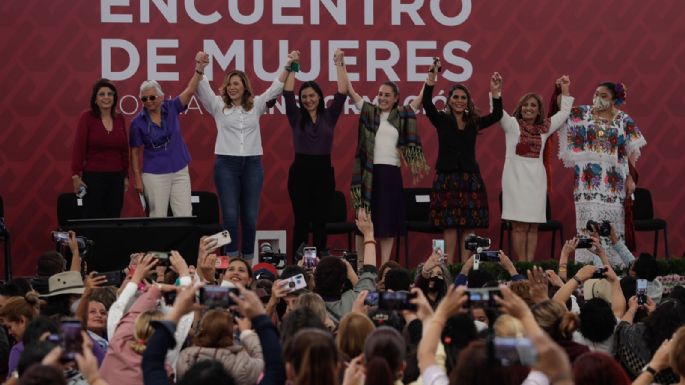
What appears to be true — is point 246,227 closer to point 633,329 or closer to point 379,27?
point 379,27

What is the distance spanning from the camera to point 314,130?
10.1 metres

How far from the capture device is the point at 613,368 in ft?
13.3

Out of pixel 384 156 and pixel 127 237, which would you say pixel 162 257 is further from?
pixel 384 156

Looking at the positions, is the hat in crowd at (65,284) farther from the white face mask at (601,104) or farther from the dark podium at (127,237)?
the white face mask at (601,104)

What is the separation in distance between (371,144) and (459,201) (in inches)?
33.0

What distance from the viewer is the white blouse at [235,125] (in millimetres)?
10102

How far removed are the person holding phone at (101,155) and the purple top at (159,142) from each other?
0.43 ft

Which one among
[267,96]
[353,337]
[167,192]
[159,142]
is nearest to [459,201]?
[267,96]

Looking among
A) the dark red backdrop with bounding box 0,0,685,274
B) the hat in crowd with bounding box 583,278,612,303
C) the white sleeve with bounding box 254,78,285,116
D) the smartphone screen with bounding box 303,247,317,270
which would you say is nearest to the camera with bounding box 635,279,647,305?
the hat in crowd with bounding box 583,278,612,303

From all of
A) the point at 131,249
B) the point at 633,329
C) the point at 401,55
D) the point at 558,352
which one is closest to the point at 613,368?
the point at 558,352

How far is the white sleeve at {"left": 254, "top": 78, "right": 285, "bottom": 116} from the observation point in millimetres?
10234

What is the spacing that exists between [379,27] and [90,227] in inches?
156

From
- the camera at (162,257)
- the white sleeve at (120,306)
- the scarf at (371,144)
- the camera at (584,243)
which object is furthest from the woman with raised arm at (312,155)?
the white sleeve at (120,306)

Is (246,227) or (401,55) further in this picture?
(401,55)
